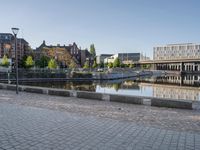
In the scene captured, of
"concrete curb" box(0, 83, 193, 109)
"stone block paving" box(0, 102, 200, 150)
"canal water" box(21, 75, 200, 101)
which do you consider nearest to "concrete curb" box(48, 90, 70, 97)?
"concrete curb" box(0, 83, 193, 109)

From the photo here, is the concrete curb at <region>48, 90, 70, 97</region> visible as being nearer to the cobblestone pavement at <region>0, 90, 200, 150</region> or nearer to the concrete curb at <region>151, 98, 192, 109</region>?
the cobblestone pavement at <region>0, 90, 200, 150</region>

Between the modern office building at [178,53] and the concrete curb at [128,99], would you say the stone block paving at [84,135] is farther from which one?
the modern office building at [178,53]

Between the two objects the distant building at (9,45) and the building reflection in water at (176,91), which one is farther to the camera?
the distant building at (9,45)

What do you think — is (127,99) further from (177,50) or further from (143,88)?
(177,50)

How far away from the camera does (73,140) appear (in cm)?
646

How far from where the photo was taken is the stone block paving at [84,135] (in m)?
6.02

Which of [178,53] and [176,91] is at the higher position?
[178,53]

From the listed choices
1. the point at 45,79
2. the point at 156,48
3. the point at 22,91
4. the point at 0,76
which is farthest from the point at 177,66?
the point at 22,91

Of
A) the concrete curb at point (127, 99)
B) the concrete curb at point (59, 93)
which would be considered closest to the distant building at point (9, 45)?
the concrete curb at point (59, 93)

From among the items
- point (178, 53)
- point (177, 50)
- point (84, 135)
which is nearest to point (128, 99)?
point (84, 135)

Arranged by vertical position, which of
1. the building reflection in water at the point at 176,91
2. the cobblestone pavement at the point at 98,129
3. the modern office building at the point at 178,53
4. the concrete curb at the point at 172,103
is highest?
the modern office building at the point at 178,53

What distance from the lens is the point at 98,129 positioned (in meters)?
7.68

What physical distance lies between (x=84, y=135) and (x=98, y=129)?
2.69 feet

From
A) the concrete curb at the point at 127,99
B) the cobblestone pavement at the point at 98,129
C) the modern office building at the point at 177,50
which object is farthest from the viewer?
the modern office building at the point at 177,50
